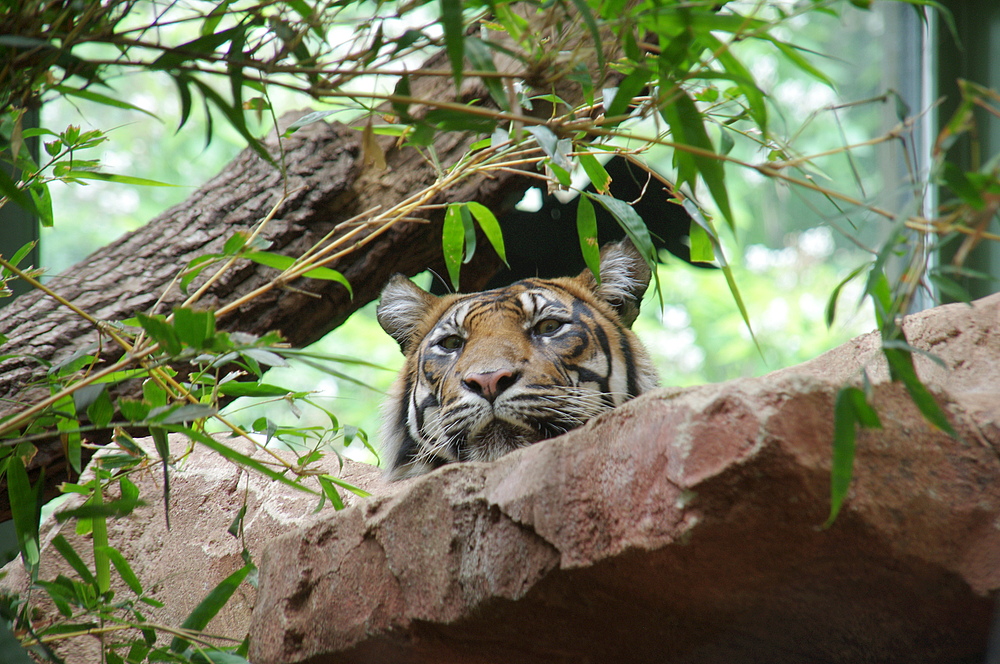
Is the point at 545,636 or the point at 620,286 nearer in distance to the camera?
the point at 545,636

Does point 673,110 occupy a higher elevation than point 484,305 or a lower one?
higher

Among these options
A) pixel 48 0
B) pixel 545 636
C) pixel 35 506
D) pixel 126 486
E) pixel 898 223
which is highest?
pixel 48 0

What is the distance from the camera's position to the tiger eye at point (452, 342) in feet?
6.50

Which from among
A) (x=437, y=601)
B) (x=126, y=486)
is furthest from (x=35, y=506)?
(x=437, y=601)

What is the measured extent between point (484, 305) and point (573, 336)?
0.26m

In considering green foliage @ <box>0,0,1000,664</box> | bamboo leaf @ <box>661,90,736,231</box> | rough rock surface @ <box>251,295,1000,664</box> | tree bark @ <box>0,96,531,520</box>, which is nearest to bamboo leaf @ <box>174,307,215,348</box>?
green foliage @ <box>0,0,1000,664</box>

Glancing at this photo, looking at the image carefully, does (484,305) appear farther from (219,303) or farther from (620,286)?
(219,303)

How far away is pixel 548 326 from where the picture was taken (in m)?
1.93

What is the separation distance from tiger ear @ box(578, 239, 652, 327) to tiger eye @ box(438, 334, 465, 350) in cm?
40

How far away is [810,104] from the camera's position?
5.14m

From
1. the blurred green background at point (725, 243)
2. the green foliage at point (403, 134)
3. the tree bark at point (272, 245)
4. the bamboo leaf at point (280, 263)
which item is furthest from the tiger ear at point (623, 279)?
the blurred green background at point (725, 243)

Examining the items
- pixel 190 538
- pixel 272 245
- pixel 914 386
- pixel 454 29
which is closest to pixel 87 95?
pixel 454 29

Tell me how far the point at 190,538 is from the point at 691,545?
1555mm

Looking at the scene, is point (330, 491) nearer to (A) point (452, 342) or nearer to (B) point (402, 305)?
(A) point (452, 342)
